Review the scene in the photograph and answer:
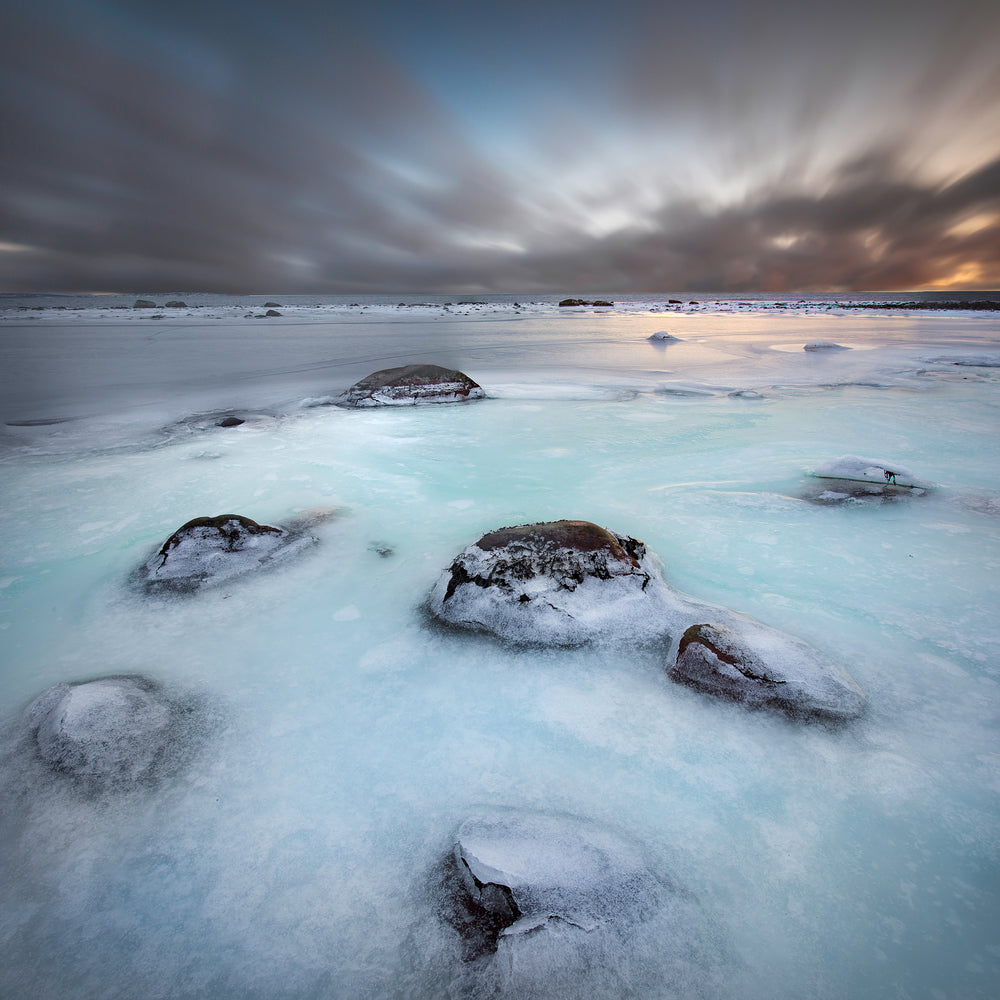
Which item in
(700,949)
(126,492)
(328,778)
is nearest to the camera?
(700,949)

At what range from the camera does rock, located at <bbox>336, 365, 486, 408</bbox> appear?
656 centimetres

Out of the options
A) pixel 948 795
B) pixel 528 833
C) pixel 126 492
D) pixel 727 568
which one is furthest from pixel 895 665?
pixel 126 492

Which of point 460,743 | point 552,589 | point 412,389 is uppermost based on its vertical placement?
point 412,389

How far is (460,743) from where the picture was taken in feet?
5.11

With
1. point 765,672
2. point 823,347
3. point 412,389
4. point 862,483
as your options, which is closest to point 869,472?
point 862,483

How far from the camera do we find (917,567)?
2.44m

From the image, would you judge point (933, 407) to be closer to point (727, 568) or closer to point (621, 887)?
point (727, 568)

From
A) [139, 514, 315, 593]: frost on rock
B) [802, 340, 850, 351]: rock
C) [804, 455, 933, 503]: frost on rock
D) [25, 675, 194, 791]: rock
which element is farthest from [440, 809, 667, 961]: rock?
[802, 340, 850, 351]: rock

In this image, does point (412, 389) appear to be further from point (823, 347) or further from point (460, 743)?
point (823, 347)

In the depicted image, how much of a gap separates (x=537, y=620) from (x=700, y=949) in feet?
3.72

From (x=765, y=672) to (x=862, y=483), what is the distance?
2.45m

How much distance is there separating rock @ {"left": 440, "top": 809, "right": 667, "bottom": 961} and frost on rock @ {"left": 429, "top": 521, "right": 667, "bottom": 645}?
814 mm

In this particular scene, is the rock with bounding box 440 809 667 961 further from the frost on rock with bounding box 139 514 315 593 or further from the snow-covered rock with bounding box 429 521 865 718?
the frost on rock with bounding box 139 514 315 593

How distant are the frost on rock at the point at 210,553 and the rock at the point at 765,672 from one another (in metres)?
2.05
